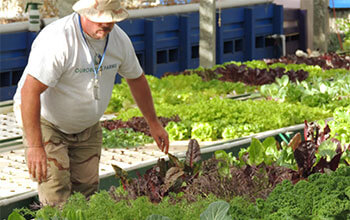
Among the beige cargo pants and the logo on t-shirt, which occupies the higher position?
the logo on t-shirt

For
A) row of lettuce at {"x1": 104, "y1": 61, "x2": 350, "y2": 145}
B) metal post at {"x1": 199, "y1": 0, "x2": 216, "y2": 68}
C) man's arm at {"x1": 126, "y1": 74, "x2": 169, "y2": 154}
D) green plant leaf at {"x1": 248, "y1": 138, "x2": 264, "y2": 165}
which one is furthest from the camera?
metal post at {"x1": 199, "y1": 0, "x2": 216, "y2": 68}

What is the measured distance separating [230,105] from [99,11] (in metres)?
3.74

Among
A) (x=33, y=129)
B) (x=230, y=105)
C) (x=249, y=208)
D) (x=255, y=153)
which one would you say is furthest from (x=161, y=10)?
(x=249, y=208)

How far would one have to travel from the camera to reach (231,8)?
1441 centimetres

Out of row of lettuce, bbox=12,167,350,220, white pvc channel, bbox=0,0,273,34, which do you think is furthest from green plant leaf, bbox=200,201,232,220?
white pvc channel, bbox=0,0,273,34

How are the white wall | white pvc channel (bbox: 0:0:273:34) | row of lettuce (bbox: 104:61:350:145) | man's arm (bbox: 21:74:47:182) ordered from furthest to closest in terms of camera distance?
the white wall, white pvc channel (bbox: 0:0:273:34), row of lettuce (bbox: 104:61:350:145), man's arm (bbox: 21:74:47:182)

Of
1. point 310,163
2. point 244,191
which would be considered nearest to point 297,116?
point 310,163

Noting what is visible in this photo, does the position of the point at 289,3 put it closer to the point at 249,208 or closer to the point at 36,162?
the point at 36,162

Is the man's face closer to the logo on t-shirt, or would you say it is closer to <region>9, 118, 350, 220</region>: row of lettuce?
the logo on t-shirt

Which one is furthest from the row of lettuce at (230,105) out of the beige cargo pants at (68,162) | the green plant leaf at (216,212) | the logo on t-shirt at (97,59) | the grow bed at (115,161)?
the green plant leaf at (216,212)

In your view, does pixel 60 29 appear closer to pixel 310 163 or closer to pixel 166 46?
pixel 310 163

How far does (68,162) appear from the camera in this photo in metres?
4.74

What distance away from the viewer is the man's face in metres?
4.43

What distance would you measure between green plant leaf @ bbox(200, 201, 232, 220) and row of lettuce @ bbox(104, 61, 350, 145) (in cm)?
292
